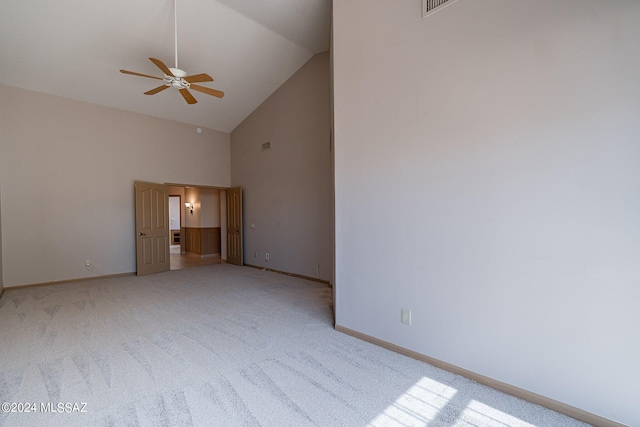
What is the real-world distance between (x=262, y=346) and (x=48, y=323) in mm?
2925

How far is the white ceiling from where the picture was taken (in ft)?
13.5

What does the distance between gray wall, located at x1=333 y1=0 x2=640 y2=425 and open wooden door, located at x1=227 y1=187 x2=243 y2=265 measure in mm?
5394

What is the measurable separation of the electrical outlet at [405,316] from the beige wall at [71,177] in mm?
6490

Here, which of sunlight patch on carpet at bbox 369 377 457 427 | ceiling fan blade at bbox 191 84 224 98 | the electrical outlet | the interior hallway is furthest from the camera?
the interior hallway

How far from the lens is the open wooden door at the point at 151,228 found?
653 cm

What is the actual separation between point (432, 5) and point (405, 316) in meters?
2.81

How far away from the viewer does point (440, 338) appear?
2469mm

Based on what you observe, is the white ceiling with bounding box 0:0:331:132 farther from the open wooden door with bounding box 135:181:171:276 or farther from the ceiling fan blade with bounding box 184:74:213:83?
the open wooden door with bounding box 135:181:171:276

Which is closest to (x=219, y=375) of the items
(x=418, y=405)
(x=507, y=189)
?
(x=418, y=405)

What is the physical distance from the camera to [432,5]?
246 centimetres

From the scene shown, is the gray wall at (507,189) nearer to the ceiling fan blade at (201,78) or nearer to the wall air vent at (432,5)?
the wall air vent at (432,5)

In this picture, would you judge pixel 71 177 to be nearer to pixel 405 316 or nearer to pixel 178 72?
pixel 178 72

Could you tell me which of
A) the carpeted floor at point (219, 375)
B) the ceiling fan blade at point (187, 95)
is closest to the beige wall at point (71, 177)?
the carpeted floor at point (219, 375)

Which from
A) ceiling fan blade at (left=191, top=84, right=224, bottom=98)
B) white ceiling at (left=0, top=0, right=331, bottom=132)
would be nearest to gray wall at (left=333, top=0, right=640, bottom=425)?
ceiling fan blade at (left=191, top=84, right=224, bottom=98)
